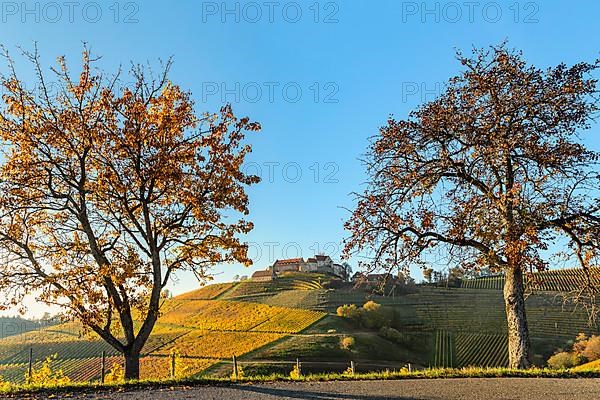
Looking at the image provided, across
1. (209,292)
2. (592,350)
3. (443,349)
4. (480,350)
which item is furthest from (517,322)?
(209,292)

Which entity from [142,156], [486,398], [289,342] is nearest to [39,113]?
[142,156]

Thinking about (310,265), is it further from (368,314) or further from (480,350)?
(480,350)

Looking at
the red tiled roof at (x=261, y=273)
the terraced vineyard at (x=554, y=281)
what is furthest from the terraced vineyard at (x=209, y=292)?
the terraced vineyard at (x=554, y=281)

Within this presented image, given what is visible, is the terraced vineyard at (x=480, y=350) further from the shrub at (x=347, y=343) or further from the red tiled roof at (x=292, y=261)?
the red tiled roof at (x=292, y=261)

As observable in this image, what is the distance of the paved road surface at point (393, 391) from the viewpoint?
379 inches

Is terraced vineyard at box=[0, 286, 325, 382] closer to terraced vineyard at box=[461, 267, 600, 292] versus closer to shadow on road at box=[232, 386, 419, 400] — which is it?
terraced vineyard at box=[461, 267, 600, 292]

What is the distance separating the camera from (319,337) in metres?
60.2

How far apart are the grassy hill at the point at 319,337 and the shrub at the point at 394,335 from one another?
0.32m

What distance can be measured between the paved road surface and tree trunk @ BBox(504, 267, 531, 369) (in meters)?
3.44

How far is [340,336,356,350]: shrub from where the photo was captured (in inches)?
2256

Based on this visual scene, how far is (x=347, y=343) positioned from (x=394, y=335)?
727 centimetres

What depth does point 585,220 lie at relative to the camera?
1494 centimetres

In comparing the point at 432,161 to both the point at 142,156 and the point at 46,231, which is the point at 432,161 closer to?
the point at 142,156

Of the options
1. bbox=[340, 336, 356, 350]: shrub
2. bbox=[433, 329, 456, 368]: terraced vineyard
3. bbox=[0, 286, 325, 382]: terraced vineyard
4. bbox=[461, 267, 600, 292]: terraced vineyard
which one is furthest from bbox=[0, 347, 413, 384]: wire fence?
bbox=[461, 267, 600, 292]: terraced vineyard
